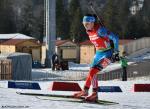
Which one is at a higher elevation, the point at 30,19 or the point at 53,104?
the point at 30,19

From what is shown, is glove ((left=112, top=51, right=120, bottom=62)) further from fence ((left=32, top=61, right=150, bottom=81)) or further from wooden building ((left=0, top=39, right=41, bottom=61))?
wooden building ((left=0, top=39, right=41, bottom=61))

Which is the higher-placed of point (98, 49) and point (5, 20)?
point (5, 20)

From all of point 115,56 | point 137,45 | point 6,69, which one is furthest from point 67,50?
point 115,56

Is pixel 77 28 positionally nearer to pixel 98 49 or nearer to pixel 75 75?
pixel 75 75

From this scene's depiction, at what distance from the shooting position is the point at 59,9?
96000mm

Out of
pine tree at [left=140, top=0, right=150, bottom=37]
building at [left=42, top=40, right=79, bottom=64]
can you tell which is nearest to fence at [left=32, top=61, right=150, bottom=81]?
building at [left=42, top=40, right=79, bottom=64]

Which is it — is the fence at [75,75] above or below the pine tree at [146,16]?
below

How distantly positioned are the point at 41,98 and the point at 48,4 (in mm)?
34261

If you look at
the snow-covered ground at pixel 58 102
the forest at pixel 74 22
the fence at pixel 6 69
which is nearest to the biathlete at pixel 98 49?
the snow-covered ground at pixel 58 102

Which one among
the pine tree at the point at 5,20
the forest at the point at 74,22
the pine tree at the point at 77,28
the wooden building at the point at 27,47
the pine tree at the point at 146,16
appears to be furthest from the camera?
the pine tree at the point at 5,20

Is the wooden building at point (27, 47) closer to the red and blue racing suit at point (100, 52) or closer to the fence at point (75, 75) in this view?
the fence at point (75, 75)

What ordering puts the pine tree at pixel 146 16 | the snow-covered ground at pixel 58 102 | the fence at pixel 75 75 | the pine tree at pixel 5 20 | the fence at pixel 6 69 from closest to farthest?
the snow-covered ground at pixel 58 102
the fence at pixel 6 69
the fence at pixel 75 75
the pine tree at pixel 146 16
the pine tree at pixel 5 20

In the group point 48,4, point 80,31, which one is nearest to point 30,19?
point 80,31

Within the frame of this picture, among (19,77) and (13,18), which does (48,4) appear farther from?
(13,18)
